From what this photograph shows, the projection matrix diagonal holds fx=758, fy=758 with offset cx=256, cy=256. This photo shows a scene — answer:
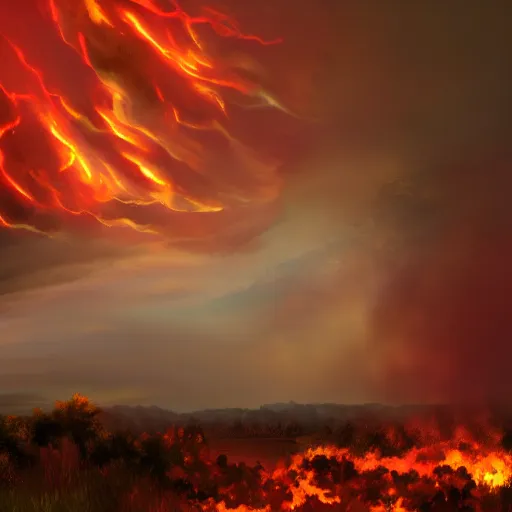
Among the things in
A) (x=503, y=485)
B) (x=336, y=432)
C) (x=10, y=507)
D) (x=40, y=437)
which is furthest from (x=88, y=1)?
(x=503, y=485)

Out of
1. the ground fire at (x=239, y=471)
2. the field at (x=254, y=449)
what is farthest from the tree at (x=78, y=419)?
the field at (x=254, y=449)

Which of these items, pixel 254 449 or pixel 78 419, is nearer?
pixel 78 419

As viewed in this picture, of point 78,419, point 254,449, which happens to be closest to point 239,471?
point 78,419

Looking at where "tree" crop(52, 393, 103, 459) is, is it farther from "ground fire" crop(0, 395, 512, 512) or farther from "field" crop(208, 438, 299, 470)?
"field" crop(208, 438, 299, 470)

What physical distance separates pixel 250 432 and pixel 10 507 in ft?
37.2

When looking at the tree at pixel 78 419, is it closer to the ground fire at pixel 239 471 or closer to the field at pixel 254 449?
the ground fire at pixel 239 471

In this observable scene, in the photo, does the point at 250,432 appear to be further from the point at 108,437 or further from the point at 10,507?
the point at 10,507

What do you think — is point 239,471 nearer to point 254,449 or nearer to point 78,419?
point 78,419

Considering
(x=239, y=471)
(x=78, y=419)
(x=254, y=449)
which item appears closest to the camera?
(x=239, y=471)

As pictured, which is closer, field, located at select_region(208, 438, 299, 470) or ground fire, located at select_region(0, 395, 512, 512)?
ground fire, located at select_region(0, 395, 512, 512)

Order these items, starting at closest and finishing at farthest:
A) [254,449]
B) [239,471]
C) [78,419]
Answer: [239,471], [78,419], [254,449]

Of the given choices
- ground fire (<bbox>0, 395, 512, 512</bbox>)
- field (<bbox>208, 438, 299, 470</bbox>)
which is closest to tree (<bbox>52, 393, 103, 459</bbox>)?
ground fire (<bbox>0, 395, 512, 512</bbox>)

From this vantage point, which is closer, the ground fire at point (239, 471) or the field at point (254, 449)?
the ground fire at point (239, 471)

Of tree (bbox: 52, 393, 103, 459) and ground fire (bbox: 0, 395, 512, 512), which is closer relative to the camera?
ground fire (bbox: 0, 395, 512, 512)
